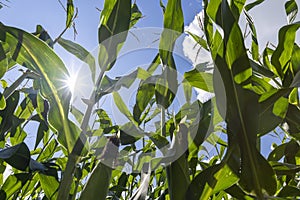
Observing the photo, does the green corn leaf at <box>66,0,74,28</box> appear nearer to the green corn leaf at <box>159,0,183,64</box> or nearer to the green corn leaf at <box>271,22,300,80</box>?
the green corn leaf at <box>159,0,183,64</box>

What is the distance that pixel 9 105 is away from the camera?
0.61 metres

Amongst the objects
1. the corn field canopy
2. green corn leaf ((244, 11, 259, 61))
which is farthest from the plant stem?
green corn leaf ((244, 11, 259, 61))

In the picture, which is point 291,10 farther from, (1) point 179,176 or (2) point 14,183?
(2) point 14,183

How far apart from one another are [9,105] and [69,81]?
0.22m

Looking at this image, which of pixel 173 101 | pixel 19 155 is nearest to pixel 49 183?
pixel 19 155

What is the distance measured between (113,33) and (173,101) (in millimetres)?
138

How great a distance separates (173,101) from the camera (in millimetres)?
517

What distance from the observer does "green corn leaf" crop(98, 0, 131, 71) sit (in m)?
0.46

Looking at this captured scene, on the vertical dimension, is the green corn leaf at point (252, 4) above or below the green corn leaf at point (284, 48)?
above

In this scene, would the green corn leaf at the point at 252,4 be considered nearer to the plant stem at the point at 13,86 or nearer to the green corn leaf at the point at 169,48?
the green corn leaf at the point at 169,48

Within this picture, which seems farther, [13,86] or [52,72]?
[13,86]

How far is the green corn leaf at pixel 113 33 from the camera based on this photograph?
465 millimetres

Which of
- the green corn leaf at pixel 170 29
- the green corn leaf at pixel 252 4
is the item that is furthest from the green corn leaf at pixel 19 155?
the green corn leaf at pixel 252 4

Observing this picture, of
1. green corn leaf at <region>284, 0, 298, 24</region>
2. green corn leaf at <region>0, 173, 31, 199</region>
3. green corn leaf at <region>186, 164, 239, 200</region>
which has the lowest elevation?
green corn leaf at <region>0, 173, 31, 199</region>
